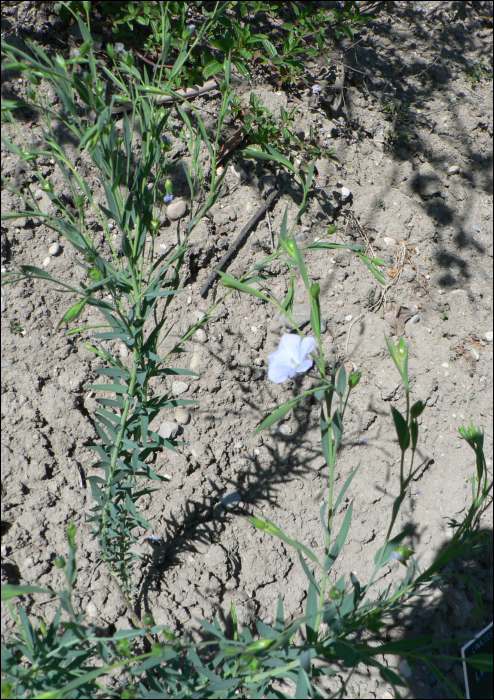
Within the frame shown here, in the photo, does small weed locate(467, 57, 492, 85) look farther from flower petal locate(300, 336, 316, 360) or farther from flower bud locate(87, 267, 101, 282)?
flower bud locate(87, 267, 101, 282)

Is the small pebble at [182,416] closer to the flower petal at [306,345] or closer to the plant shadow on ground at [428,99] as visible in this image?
the flower petal at [306,345]

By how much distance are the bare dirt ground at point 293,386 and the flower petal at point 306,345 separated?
0.86 m

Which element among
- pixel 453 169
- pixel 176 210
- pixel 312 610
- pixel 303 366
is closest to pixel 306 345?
pixel 303 366

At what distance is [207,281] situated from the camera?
195 centimetres

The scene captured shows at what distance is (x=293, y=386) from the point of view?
188cm

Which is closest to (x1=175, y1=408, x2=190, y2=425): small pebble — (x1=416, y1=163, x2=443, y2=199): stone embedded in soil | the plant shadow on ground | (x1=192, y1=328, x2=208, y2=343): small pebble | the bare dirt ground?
the bare dirt ground

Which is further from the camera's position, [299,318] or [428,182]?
[428,182]

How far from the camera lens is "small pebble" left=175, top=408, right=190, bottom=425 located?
1762mm

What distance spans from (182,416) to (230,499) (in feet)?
1.11

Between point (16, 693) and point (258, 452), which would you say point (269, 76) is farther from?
point (16, 693)

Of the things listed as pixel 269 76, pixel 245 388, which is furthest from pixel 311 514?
pixel 269 76

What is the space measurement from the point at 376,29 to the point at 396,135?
0.84 meters

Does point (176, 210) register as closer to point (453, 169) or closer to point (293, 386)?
point (293, 386)

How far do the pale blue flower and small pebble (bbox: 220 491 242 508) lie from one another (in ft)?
2.76
